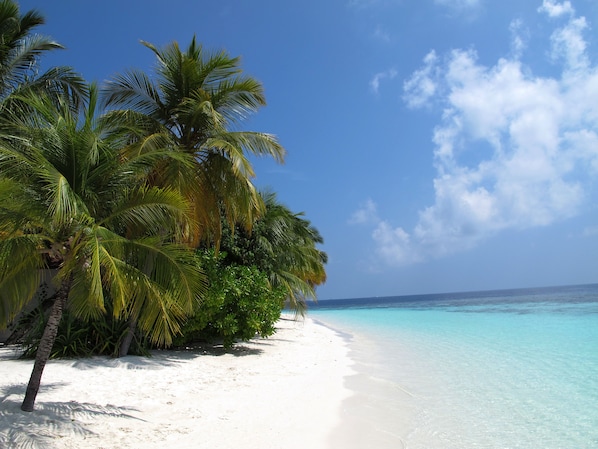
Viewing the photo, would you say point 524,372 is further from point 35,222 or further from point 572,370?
point 35,222

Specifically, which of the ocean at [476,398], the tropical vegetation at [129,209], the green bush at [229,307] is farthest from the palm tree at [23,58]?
the ocean at [476,398]

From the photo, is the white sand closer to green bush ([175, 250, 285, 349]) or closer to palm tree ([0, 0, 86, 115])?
green bush ([175, 250, 285, 349])

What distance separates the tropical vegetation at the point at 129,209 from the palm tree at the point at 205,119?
32mm

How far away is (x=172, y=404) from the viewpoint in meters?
5.68

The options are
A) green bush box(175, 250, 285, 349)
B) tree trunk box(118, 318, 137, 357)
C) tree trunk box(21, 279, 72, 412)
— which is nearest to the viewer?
tree trunk box(21, 279, 72, 412)

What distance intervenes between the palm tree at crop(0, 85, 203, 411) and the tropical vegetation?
0.05ft

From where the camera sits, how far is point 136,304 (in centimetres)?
477

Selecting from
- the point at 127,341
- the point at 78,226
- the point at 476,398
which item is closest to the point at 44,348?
the point at 78,226

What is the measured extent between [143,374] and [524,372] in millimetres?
7415

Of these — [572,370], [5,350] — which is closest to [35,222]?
[5,350]

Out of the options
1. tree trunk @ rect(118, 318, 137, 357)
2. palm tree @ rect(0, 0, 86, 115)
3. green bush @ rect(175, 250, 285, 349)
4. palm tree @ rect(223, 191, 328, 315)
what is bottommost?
tree trunk @ rect(118, 318, 137, 357)

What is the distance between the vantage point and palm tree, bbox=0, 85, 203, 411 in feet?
14.2

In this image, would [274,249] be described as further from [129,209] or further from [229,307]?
[129,209]

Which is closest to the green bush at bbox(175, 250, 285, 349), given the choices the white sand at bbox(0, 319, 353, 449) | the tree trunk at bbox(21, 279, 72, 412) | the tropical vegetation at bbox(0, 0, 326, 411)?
the tropical vegetation at bbox(0, 0, 326, 411)
